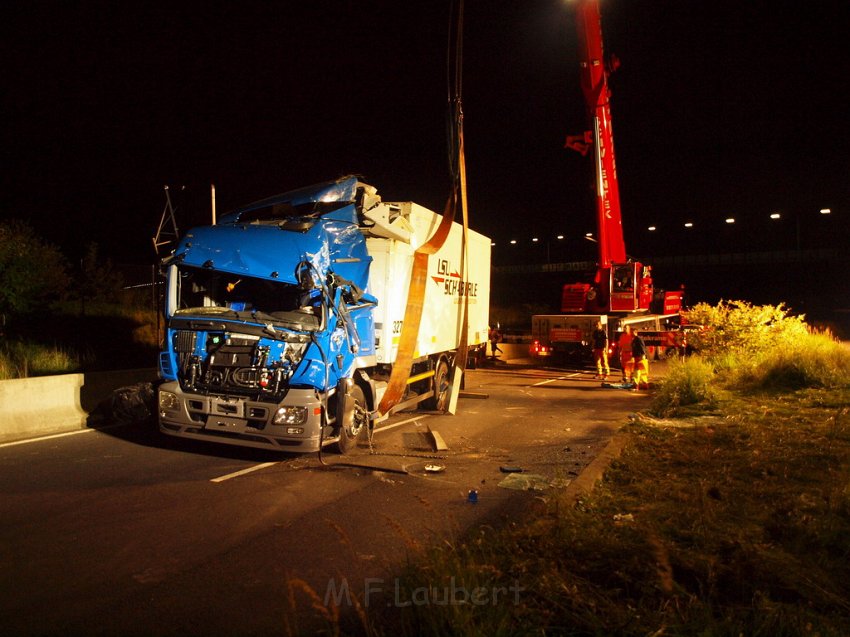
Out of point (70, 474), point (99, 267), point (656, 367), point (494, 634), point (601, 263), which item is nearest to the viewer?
point (494, 634)

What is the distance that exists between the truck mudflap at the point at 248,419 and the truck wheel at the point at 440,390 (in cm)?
485

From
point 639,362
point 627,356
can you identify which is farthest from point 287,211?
point 627,356

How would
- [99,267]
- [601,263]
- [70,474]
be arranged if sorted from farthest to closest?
[601,263], [99,267], [70,474]

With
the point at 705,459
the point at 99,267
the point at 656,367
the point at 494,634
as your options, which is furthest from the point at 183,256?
the point at 656,367

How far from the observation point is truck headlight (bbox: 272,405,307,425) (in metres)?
7.02

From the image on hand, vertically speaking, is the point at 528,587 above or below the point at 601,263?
below

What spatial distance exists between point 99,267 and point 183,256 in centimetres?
1302

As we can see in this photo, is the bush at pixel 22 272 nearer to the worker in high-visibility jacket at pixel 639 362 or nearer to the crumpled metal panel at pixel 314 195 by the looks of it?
the crumpled metal panel at pixel 314 195

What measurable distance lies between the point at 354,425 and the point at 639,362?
32.1 feet

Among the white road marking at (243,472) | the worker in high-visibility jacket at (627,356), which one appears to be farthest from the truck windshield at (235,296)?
the worker in high-visibility jacket at (627,356)

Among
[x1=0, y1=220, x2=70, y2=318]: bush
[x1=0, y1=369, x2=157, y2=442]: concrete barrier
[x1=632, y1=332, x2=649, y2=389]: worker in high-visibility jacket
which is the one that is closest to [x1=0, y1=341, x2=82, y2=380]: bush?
[x1=0, y1=220, x2=70, y2=318]: bush

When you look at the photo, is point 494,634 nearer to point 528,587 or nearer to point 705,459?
point 528,587

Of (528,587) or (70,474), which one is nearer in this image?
(528,587)

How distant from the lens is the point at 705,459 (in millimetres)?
7270
